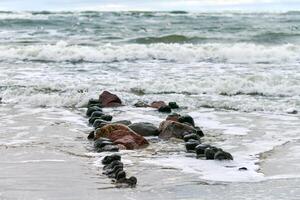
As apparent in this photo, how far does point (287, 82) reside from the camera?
42.3ft

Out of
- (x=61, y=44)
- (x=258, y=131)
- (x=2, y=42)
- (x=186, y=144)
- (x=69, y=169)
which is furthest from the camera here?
(x=2, y=42)

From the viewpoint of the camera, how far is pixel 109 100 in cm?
1137

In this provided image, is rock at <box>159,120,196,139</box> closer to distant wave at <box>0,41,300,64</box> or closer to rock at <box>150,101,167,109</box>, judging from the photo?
rock at <box>150,101,167,109</box>

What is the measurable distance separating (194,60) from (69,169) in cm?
1241

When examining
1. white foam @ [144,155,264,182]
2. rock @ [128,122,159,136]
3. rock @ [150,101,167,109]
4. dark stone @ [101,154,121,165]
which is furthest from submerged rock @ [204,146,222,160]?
rock @ [150,101,167,109]

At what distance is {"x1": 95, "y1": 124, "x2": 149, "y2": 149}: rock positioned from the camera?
7.79m

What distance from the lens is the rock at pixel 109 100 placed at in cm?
1130

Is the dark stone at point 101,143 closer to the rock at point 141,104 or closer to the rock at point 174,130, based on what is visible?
the rock at point 174,130

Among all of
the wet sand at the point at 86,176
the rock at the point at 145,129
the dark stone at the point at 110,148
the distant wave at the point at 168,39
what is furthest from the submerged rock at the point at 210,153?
the distant wave at the point at 168,39

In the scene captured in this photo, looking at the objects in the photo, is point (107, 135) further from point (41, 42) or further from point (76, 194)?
point (41, 42)

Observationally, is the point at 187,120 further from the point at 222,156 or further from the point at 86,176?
the point at 86,176

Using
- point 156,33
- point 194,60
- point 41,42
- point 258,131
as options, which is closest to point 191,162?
point 258,131

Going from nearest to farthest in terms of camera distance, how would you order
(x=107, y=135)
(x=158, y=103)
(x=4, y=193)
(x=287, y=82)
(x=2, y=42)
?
(x=4, y=193) → (x=107, y=135) → (x=158, y=103) → (x=287, y=82) → (x=2, y=42)

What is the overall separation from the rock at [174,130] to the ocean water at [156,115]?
0.91 ft
